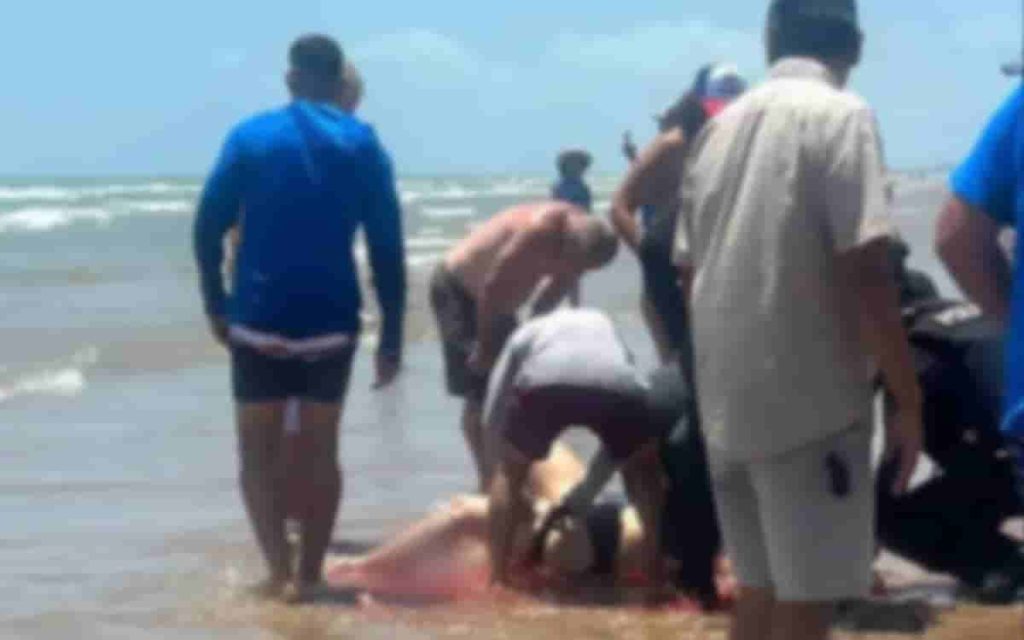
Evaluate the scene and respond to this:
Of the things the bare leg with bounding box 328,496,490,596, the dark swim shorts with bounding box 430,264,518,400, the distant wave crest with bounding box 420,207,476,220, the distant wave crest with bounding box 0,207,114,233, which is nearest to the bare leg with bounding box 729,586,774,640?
the bare leg with bounding box 328,496,490,596

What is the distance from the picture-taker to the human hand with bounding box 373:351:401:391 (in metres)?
7.19

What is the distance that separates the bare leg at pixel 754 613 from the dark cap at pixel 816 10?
1.08 meters

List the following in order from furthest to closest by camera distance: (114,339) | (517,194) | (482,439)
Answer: (517,194) → (114,339) → (482,439)

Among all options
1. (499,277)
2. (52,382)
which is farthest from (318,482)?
(52,382)

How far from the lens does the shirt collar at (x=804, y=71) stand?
454cm

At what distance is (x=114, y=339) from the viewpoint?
1975cm

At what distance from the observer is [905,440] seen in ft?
14.3

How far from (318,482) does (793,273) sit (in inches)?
120

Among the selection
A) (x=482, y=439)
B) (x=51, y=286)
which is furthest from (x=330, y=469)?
(x=51, y=286)

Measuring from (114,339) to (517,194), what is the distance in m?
58.8

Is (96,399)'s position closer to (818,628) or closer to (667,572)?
(667,572)

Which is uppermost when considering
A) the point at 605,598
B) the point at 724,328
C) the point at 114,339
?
the point at 724,328

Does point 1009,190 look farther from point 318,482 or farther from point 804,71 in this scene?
point 318,482

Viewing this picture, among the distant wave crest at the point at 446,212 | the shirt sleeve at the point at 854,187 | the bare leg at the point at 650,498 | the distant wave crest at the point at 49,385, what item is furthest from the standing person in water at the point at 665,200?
the distant wave crest at the point at 446,212
